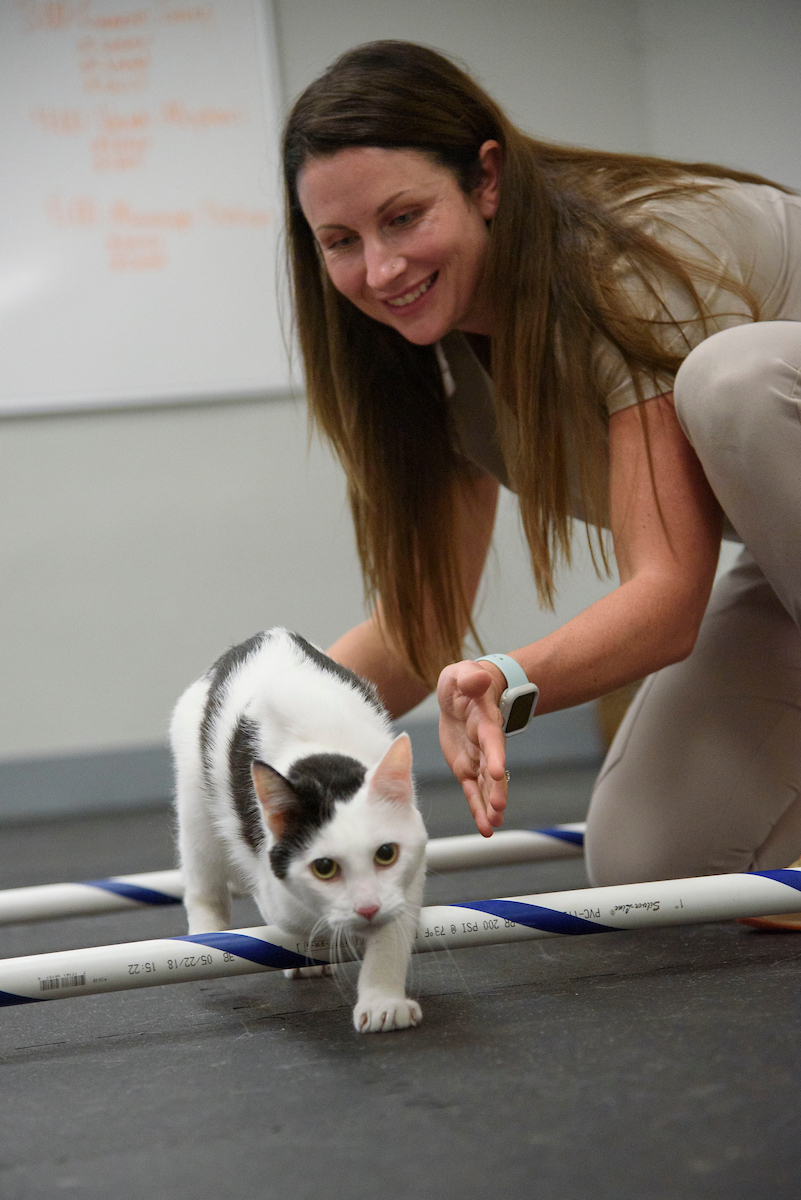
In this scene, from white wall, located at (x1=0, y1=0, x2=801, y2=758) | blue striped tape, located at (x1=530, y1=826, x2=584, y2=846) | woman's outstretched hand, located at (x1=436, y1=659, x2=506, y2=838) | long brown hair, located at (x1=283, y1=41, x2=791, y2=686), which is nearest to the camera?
woman's outstretched hand, located at (x1=436, y1=659, x2=506, y2=838)

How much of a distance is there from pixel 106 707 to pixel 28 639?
0.26 metres

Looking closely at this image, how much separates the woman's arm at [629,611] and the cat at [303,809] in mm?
63

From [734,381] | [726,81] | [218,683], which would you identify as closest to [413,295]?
[734,381]

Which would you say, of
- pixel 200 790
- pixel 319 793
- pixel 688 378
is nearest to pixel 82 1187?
pixel 319 793

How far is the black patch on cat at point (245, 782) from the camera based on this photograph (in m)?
0.94

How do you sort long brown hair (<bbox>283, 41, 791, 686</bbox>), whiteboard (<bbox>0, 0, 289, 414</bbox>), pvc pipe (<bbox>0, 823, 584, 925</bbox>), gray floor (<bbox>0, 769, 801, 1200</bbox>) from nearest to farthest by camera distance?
gray floor (<bbox>0, 769, 801, 1200</bbox>) → long brown hair (<bbox>283, 41, 791, 686</bbox>) → pvc pipe (<bbox>0, 823, 584, 925</bbox>) → whiteboard (<bbox>0, 0, 289, 414</bbox>)

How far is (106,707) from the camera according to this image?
2.66 metres

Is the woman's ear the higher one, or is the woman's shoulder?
the woman's ear

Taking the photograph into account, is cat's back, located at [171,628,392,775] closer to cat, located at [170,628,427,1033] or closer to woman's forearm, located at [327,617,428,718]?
cat, located at [170,628,427,1033]

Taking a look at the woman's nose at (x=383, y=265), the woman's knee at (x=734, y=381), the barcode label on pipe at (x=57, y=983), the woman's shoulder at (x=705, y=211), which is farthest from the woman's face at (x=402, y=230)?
the barcode label on pipe at (x=57, y=983)

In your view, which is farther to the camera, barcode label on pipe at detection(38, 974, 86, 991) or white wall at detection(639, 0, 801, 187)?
white wall at detection(639, 0, 801, 187)

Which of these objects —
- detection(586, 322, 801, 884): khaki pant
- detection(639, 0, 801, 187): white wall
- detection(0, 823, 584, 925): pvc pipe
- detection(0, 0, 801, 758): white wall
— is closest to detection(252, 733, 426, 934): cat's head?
detection(0, 823, 584, 925): pvc pipe

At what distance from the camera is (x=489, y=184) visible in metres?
1.11

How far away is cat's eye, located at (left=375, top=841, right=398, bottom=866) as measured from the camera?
0.82m
